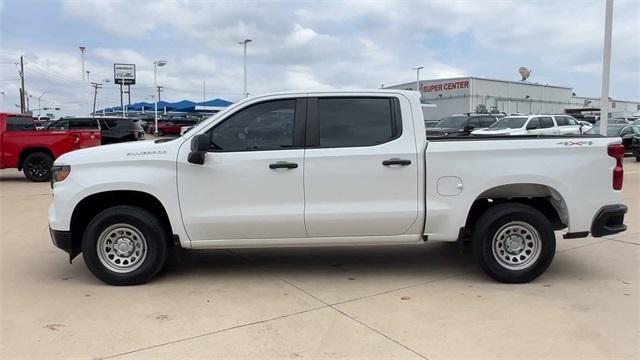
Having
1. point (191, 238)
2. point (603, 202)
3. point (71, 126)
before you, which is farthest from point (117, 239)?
point (71, 126)

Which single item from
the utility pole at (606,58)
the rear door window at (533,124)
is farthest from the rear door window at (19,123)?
the rear door window at (533,124)

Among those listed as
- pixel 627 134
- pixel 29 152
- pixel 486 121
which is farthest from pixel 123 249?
pixel 486 121

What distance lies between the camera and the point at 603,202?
18.2 feet

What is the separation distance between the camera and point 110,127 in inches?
938

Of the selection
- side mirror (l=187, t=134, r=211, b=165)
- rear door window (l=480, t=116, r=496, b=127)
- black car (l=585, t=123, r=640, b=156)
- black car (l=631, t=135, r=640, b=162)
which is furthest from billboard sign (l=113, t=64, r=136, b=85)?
side mirror (l=187, t=134, r=211, b=165)

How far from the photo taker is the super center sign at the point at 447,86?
67.9 metres

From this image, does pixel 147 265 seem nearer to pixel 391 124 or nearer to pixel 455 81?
pixel 391 124

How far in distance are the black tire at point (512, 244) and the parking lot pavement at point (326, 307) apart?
18 cm

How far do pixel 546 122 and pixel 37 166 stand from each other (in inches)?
823

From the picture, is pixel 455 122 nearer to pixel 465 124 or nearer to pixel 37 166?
pixel 465 124

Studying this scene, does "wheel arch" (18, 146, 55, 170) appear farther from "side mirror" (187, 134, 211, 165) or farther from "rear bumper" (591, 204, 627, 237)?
"rear bumper" (591, 204, 627, 237)

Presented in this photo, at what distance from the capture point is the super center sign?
67.9 m

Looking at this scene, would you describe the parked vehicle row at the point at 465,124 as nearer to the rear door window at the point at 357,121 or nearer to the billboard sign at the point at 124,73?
the rear door window at the point at 357,121

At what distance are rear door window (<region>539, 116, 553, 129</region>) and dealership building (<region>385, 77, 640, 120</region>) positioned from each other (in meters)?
37.2
